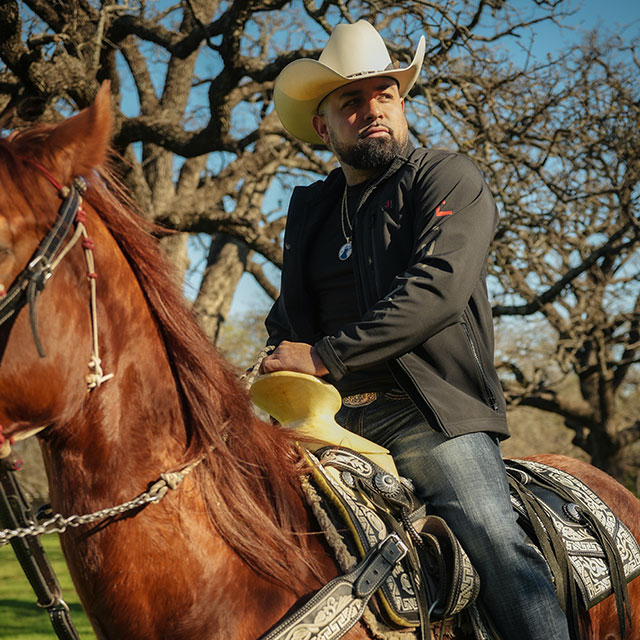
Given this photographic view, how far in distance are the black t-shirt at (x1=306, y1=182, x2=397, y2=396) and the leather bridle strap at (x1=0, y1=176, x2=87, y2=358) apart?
4.58 feet

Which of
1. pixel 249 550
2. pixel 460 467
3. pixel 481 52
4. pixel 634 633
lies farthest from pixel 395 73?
pixel 481 52

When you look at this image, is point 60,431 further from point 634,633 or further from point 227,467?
point 634,633

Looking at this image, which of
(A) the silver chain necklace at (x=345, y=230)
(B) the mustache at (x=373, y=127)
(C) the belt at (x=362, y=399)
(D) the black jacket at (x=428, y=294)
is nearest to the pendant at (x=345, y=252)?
(A) the silver chain necklace at (x=345, y=230)

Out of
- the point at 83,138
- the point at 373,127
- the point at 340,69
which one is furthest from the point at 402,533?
the point at 340,69

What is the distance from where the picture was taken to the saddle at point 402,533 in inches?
89.4

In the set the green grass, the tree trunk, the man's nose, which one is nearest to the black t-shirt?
the man's nose

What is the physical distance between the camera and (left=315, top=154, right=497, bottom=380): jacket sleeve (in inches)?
94.9

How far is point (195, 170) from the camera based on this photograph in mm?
13234

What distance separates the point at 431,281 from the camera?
8.05 feet

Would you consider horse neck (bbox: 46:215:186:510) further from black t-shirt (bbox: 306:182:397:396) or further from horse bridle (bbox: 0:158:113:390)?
black t-shirt (bbox: 306:182:397:396)

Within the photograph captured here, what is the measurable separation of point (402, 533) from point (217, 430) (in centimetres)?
69

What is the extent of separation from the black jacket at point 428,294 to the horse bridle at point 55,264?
82cm

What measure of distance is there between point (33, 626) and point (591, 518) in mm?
5986

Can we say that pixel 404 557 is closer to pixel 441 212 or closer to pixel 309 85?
pixel 441 212
